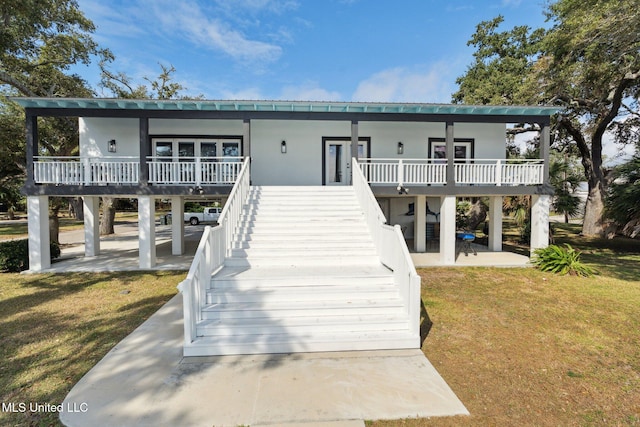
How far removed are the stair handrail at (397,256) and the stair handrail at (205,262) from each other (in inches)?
130

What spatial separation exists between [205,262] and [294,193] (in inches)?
194

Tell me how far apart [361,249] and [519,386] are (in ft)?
12.5

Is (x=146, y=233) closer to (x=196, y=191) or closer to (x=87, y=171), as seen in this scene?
(x=196, y=191)

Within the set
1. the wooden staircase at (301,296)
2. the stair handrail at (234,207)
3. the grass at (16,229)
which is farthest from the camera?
the grass at (16,229)

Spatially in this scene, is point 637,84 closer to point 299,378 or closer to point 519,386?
point 519,386

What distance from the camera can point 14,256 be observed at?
9641mm

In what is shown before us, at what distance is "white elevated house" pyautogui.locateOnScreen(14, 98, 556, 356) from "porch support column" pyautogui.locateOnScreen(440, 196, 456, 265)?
0.13 feet

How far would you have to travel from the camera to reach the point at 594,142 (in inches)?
661

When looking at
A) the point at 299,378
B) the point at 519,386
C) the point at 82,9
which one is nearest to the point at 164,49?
the point at 82,9

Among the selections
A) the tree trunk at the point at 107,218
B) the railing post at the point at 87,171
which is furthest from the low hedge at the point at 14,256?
the tree trunk at the point at 107,218

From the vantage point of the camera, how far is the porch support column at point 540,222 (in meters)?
10.5

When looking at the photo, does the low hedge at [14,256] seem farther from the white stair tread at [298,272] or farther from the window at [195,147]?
the white stair tread at [298,272]

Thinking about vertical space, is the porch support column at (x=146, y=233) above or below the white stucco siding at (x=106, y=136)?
below

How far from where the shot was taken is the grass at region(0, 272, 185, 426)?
3.61 m
